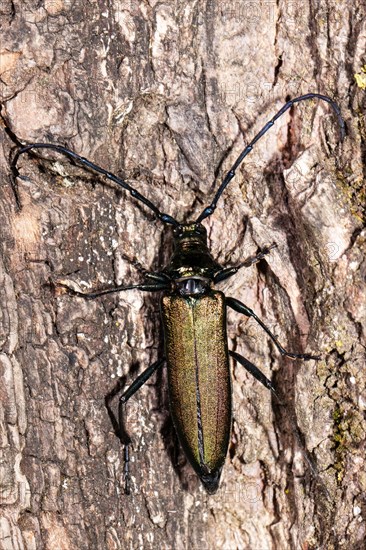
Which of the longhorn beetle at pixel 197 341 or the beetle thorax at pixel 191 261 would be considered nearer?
the longhorn beetle at pixel 197 341

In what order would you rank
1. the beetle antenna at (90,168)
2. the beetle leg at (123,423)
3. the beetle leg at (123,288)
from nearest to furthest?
the beetle antenna at (90,168), the beetle leg at (123,288), the beetle leg at (123,423)

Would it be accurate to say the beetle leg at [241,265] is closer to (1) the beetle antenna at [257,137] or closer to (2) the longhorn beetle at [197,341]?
(2) the longhorn beetle at [197,341]

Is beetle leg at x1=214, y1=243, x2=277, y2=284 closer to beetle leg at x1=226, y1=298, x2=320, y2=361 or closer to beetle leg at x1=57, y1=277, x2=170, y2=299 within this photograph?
beetle leg at x1=226, y1=298, x2=320, y2=361

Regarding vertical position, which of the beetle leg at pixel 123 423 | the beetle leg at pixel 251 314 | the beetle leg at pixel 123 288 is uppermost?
the beetle leg at pixel 123 288

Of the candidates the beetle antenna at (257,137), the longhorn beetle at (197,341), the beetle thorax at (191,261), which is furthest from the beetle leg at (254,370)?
the beetle antenna at (257,137)

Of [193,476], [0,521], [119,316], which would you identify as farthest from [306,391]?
[0,521]

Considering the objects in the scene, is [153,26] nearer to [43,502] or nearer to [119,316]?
[119,316]

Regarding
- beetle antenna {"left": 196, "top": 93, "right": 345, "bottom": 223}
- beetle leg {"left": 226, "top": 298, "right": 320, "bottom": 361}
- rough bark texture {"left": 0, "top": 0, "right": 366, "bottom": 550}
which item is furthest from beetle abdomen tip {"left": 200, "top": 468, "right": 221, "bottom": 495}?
beetle antenna {"left": 196, "top": 93, "right": 345, "bottom": 223}
